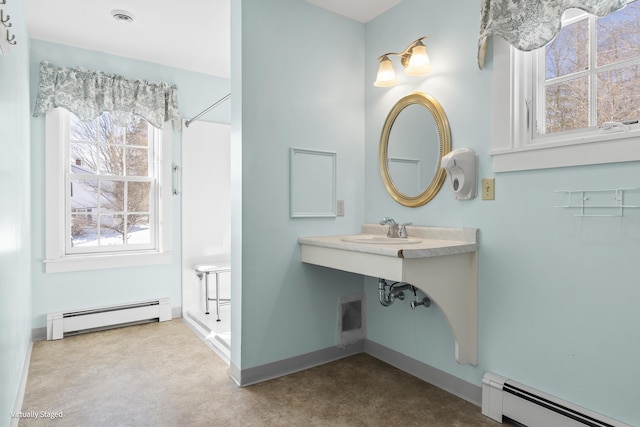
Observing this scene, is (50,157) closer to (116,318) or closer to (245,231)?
(116,318)

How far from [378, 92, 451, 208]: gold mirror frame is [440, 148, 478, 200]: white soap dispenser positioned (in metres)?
0.17

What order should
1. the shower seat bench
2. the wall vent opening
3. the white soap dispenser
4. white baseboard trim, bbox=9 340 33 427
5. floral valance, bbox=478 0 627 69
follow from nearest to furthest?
floral valance, bbox=478 0 627 69
white baseboard trim, bbox=9 340 33 427
the white soap dispenser
the wall vent opening
the shower seat bench

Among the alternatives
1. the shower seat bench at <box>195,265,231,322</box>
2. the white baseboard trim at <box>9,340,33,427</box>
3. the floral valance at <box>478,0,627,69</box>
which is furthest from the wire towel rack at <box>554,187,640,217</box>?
the shower seat bench at <box>195,265,231,322</box>

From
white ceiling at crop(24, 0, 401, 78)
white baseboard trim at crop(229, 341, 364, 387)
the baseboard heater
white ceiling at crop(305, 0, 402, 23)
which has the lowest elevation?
white baseboard trim at crop(229, 341, 364, 387)

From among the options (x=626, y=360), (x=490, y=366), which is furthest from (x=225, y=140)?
(x=626, y=360)

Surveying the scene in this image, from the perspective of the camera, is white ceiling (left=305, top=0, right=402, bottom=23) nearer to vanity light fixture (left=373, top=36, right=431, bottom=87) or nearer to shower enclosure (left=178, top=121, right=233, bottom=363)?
vanity light fixture (left=373, top=36, right=431, bottom=87)

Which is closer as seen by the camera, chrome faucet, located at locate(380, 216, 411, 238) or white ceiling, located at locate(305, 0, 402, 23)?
chrome faucet, located at locate(380, 216, 411, 238)

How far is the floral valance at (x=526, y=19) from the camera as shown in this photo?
1617mm

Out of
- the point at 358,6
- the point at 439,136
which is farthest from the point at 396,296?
the point at 358,6

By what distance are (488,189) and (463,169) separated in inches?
6.6

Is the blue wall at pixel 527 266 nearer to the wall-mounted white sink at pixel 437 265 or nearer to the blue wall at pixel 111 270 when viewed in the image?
the wall-mounted white sink at pixel 437 265

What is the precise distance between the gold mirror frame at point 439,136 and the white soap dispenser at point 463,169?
0.56ft

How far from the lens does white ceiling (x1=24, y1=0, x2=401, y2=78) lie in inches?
101

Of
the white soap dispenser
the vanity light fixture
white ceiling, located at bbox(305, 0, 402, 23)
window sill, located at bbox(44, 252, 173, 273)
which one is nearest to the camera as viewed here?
the white soap dispenser
